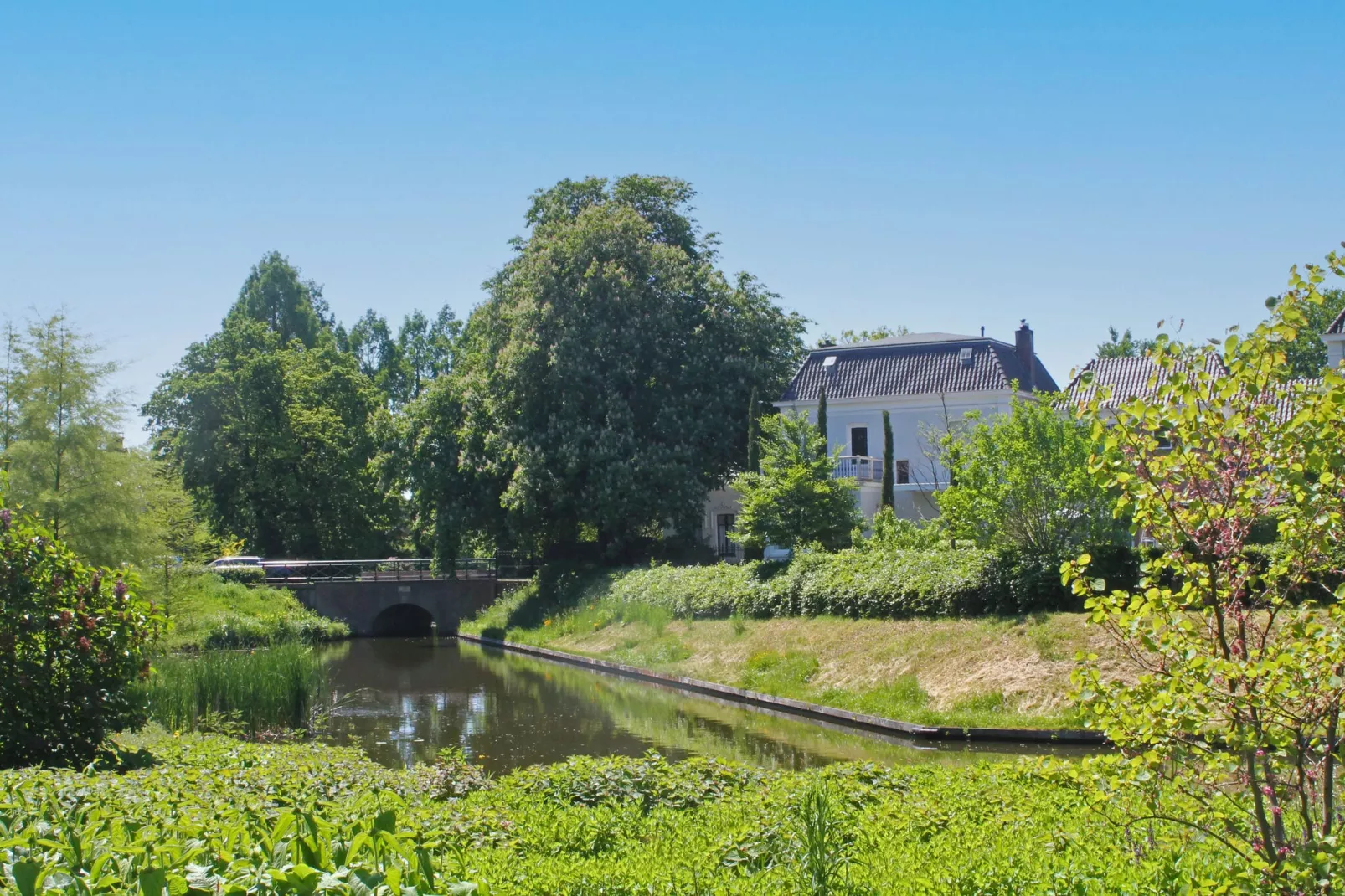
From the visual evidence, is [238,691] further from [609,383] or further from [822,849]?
[609,383]

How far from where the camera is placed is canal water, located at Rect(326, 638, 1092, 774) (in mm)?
17094

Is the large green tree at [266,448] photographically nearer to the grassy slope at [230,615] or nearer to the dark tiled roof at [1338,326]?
the grassy slope at [230,615]

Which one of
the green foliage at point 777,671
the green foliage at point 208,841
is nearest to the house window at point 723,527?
the green foliage at point 777,671

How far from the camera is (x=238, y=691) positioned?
1842cm

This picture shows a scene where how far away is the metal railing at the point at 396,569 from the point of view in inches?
1837

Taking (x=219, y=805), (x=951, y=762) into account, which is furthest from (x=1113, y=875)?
(x=951, y=762)

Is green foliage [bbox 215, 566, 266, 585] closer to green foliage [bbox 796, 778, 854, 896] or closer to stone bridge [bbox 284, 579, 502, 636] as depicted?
stone bridge [bbox 284, 579, 502, 636]

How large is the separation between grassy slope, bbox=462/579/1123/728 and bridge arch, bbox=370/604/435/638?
18097mm

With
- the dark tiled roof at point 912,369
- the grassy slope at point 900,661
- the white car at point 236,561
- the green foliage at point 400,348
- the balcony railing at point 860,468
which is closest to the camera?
the grassy slope at point 900,661

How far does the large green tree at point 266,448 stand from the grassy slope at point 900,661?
29204 mm

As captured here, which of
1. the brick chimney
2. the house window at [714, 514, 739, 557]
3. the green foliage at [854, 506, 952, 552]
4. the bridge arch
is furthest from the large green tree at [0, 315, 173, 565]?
the brick chimney

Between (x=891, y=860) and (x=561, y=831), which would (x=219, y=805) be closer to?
(x=561, y=831)

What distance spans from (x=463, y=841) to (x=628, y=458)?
30349mm

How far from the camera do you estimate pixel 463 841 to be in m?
8.09
